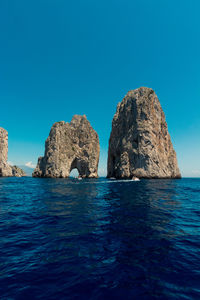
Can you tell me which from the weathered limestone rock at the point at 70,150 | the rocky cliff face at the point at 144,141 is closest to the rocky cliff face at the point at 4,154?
the weathered limestone rock at the point at 70,150

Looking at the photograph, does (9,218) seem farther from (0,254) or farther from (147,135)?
(147,135)

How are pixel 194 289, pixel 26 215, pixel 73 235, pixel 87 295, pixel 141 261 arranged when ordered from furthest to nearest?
pixel 26 215
pixel 73 235
pixel 141 261
pixel 194 289
pixel 87 295

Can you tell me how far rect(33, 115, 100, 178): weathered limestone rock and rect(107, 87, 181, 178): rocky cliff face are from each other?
17334 mm

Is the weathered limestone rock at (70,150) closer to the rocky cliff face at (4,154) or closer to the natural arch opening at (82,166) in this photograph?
the natural arch opening at (82,166)

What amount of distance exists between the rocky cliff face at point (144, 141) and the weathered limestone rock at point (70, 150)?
17.3m

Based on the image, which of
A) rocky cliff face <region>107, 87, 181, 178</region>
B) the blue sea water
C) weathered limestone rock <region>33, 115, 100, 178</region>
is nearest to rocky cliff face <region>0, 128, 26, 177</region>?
weathered limestone rock <region>33, 115, 100, 178</region>

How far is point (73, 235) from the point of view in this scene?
630cm

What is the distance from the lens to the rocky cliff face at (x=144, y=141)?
6400 cm

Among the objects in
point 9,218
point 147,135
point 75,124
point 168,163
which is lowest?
point 9,218

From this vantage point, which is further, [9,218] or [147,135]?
[147,135]

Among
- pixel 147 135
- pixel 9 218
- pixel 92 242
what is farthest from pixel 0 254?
pixel 147 135

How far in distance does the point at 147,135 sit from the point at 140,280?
66.6m

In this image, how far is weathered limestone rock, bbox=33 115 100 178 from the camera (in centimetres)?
7762

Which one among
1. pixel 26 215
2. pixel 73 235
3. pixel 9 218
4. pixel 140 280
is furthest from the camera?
pixel 26 215
